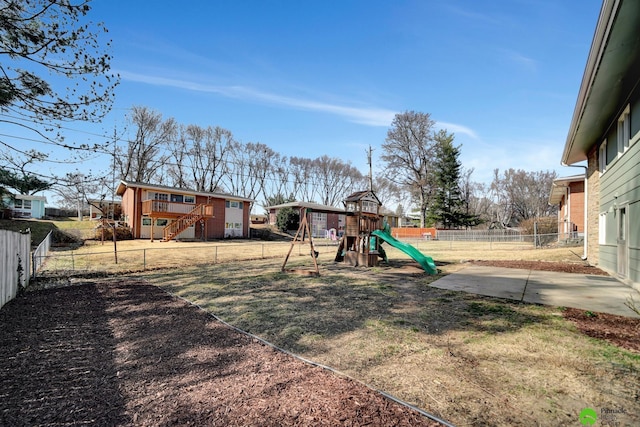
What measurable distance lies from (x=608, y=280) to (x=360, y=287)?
670 cm

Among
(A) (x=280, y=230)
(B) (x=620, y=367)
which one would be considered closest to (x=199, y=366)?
(B) (x=620, y=367)

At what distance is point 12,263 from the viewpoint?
21.9ft

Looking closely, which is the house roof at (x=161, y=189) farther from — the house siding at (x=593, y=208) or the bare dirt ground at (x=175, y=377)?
the house siding at (x=593, y=208)

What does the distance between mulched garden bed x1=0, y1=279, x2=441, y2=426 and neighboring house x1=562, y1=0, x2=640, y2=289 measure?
6.00 m

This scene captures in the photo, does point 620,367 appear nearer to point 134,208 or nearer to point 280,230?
point 134,208

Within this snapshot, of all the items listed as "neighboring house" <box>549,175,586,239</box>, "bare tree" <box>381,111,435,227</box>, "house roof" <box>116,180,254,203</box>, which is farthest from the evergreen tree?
"house roof" <box>116,180,254,203</box>

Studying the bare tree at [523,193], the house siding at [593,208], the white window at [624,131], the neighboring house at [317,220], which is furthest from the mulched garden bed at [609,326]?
the bare tree at [523,193]

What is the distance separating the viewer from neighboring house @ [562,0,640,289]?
187 inches

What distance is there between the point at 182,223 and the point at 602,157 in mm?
26117

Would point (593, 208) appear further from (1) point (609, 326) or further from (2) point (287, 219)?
(2) point (287, 219)

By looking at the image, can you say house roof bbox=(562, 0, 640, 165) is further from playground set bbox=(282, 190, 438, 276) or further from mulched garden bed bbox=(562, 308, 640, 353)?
playground set bbox=(282, 190, 438, 276)

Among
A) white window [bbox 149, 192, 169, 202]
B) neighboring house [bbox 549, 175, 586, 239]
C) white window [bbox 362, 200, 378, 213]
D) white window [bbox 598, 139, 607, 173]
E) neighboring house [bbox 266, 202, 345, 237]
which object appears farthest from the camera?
neighboring house [bbox 266, 202, 345, 237]

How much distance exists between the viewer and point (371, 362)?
358 cm

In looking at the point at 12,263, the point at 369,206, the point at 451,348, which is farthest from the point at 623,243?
the point at 12,263
